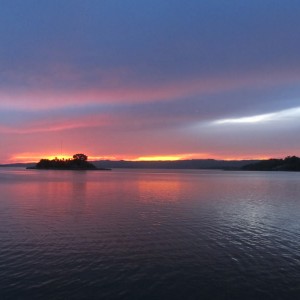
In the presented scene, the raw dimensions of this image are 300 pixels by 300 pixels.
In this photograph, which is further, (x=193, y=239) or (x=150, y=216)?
(x=150, y=216)

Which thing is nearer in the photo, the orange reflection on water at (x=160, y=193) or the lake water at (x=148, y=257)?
the lake water at (x=148, y=257)

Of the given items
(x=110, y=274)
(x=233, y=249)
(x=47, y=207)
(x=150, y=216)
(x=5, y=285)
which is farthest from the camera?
(x=47, y=207)

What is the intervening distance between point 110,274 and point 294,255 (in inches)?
448

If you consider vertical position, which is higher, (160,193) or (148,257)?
(160,193)

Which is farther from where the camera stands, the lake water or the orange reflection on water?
the orange reflection on water

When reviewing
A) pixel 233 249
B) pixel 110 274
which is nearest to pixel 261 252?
pixel 233 249

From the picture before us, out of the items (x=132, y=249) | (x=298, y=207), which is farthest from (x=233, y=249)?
(x=298, y=207)

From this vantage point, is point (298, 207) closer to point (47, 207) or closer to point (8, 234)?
point (47, 207)

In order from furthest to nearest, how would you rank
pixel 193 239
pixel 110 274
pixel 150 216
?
1. pixel 150 216
2. pixel 193 239
3. pixel 110 274

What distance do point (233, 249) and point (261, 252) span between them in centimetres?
173

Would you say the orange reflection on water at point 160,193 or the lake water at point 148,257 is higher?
the orange reflection on water at point 160,193

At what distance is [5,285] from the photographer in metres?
15.6

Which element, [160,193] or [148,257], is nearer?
[148,257]

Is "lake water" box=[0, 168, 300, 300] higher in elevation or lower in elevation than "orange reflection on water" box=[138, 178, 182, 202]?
lower
